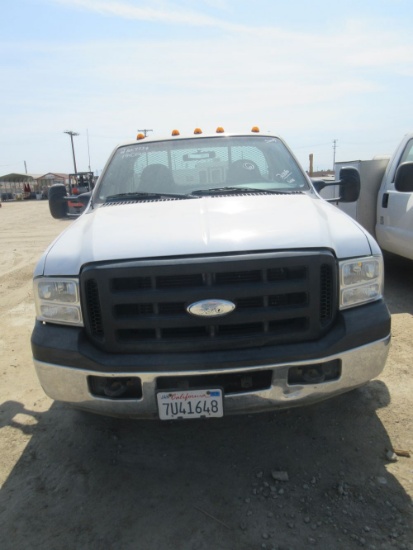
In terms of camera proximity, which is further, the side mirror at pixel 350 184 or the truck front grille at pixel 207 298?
the side mirror at pixel 350 184

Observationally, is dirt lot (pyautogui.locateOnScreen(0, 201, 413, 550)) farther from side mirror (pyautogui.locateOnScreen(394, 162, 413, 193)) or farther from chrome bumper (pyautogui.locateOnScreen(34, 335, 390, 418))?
side mirror (pyautogui.locateOnScreen(394, 162, 413, 193))

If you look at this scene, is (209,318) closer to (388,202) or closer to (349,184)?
(349,184)

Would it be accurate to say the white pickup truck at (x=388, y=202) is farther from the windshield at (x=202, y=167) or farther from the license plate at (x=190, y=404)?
the license plate at (x=190, y=404)

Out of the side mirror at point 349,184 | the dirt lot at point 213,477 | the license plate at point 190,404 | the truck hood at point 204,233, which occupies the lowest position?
the dirt lot at point 213,477

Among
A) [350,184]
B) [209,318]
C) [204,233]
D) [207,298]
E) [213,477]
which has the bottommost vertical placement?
[213,477]

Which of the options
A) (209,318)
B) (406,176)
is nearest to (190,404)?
(209,318)

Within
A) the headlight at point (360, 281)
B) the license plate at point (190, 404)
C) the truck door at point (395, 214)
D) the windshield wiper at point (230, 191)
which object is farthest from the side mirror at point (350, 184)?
the license plate at point (190, 404)

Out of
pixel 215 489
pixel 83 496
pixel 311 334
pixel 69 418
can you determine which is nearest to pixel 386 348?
pixel 311 334

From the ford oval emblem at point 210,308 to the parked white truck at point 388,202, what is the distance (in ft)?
10.5

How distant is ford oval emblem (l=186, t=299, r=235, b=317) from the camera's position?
236 cm

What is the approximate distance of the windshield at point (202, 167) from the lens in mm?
3777

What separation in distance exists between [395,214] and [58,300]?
471 centimetres

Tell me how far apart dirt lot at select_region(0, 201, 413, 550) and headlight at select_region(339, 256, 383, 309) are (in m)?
0.97

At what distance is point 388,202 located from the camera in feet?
20.0
